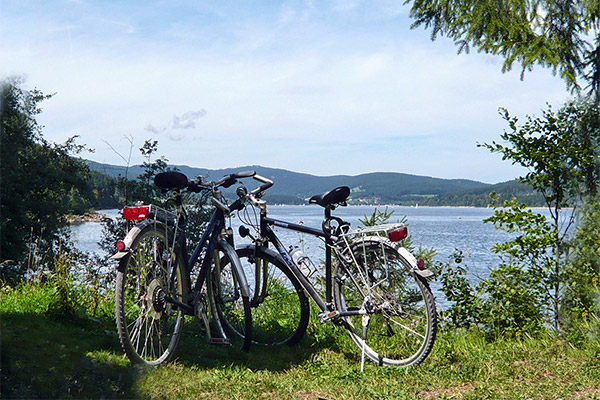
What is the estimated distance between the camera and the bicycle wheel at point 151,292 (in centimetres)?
378

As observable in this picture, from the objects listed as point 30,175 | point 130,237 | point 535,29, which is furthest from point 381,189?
point 130,237

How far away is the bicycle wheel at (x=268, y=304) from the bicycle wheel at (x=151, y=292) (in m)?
0.59

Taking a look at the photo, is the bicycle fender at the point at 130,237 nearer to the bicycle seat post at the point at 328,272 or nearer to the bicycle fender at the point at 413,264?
the bicycle seat post at the point at 328,272

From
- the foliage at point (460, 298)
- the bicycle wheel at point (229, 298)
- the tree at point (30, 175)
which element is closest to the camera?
the bicycle wheel at point (229, 298)

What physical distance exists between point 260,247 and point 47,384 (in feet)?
6.50

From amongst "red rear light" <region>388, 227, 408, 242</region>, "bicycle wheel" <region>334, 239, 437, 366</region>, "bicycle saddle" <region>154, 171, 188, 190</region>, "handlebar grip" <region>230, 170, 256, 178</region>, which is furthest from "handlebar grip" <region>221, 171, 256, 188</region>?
"red rear light" <region>388, 227, 408, 242</region>

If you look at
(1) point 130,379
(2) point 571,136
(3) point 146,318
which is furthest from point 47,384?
(2) point 571,136

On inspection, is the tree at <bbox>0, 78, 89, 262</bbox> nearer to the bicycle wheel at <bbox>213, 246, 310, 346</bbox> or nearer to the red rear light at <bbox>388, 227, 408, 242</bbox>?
the bicycle wheel at <bbox>213, 246, 310, 346</bbox>

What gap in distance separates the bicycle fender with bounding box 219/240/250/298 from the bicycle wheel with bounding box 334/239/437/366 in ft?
2.46

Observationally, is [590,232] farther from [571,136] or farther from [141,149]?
[141,149]

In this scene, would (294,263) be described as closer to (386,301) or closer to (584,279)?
(386,301)

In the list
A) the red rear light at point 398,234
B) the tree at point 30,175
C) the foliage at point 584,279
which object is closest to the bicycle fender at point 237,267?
the red rear light at point 398,234

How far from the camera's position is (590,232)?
561 cm

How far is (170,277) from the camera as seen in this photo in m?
4.19
